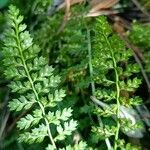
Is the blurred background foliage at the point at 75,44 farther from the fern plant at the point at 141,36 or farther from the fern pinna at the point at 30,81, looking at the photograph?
the fern pinna at the point at 30,81

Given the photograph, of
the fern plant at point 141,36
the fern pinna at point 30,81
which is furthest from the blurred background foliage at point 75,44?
the fern pinna at point 30,81

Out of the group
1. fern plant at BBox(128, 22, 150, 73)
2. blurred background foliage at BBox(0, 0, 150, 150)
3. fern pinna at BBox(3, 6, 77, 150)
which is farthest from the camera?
fern plant at BBox(128, 22, 150, 73)

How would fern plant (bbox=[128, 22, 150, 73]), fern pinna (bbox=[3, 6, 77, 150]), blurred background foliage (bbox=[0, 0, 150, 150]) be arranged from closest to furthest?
1. fern pinna (bbox=[3, 6, 77, 150])
2. blurred background foliage (bbox=[0, 0, 150, 150])
3. fern plant (bbox=[128, 22, 150, 73])

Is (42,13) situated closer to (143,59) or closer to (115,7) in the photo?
(115,7)

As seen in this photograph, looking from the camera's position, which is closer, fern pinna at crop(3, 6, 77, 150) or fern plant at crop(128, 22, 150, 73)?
fern pinna at crop(3, 6, 77, 150)

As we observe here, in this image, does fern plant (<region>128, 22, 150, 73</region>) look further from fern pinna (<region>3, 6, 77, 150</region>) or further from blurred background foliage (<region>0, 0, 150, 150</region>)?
fern pinna (<region>3, 6, 77, 150</region>)

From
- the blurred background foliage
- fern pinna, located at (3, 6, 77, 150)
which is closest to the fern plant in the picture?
the blurred background foliage

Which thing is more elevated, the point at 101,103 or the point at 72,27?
the point at 72,27

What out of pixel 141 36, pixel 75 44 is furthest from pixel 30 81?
pixel 141 36

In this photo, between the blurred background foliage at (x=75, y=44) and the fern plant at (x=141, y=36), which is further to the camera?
the fern plant at (x=141, y=36)

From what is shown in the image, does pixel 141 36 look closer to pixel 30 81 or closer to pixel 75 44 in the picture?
pixel 75 44

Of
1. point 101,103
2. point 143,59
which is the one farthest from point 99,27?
point 143,59
